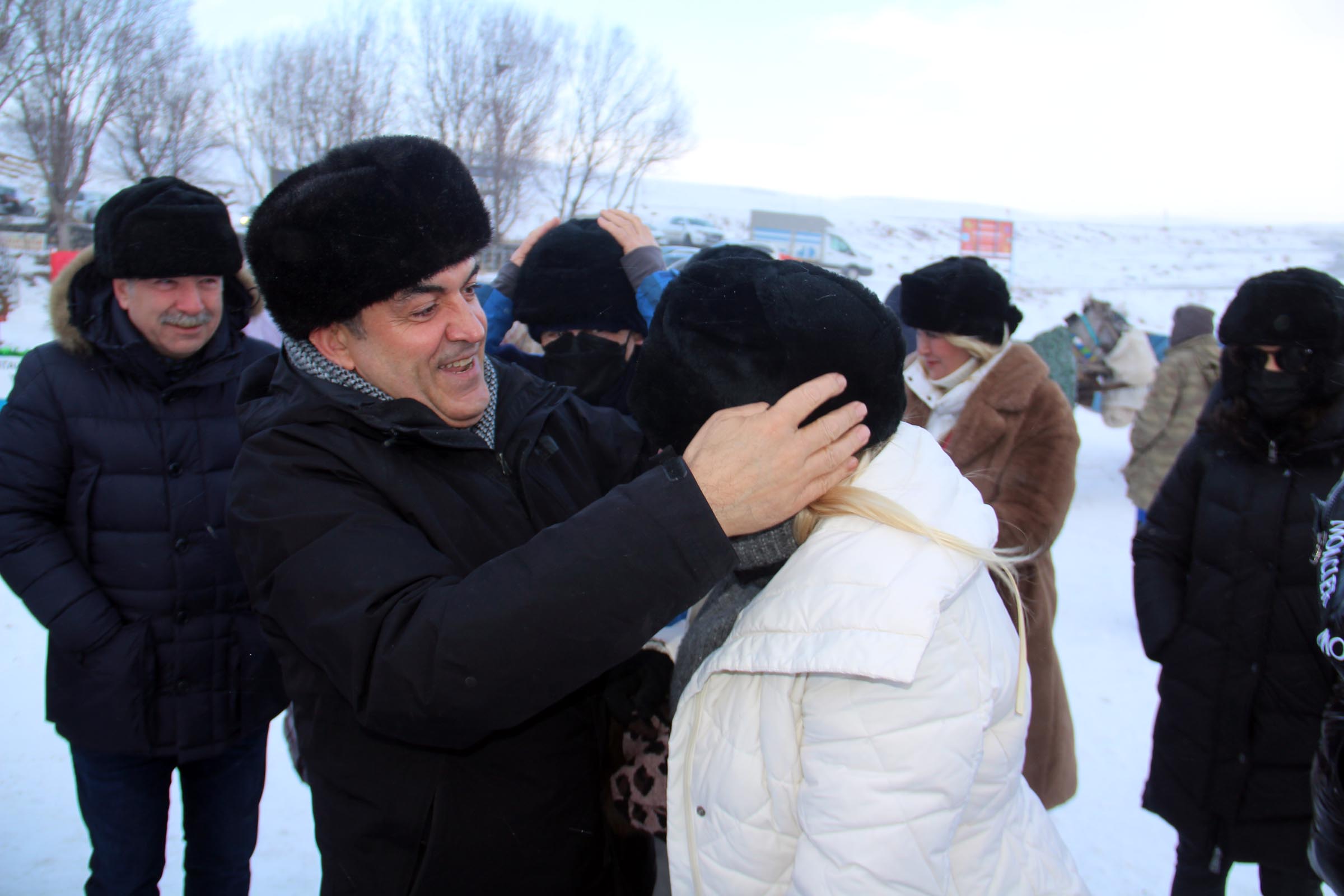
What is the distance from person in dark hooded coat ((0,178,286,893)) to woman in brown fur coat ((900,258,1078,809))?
7.48 feet

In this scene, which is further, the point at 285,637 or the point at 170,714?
the point at 170,714

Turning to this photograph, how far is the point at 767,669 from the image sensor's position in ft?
3.33

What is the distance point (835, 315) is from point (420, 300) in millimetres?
635

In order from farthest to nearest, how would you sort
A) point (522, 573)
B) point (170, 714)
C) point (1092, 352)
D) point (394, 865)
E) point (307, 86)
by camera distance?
point (307, 86), point (1092, 352), point (170, 714), point (394, 865), point (522, 573)

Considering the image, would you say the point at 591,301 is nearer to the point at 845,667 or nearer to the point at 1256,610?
the point at 845,667

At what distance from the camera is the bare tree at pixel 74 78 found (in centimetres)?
1281

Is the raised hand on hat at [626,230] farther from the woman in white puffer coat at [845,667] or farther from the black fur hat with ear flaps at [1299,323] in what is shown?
the black fur hat with ear flaps at [1299,323]

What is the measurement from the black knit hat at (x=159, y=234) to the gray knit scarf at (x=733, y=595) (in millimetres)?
1723

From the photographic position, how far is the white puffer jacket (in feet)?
3.16

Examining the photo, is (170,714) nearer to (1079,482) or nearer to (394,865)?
(394,865)

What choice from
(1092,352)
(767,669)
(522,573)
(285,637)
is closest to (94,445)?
(285,637)

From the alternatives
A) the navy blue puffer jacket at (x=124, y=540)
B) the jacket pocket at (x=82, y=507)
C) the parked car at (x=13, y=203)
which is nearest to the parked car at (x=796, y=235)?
the parked car at (x=13, y=203)

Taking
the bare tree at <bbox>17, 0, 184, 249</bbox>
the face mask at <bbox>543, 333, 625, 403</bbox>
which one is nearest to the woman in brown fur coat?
the face mask at <bbox>543, 333, 625, 403</bbox>

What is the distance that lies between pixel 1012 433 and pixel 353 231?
90.7 inches
